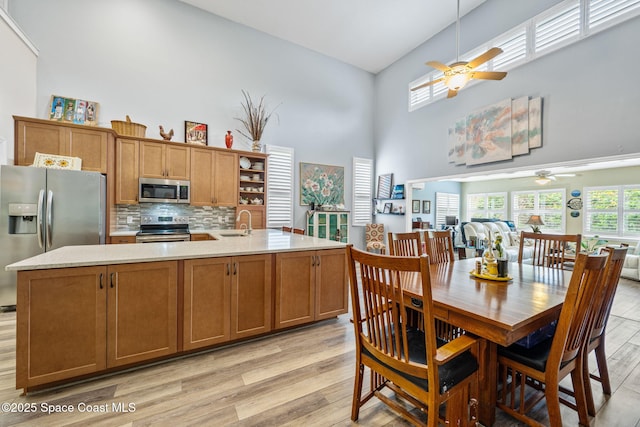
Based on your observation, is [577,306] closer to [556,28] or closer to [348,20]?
[556,28]

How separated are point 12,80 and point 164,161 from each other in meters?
1.90

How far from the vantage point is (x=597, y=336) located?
5.54ft

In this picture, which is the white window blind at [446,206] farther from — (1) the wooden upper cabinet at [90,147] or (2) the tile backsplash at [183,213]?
(1) the wooden upper cabinet at [90,147]

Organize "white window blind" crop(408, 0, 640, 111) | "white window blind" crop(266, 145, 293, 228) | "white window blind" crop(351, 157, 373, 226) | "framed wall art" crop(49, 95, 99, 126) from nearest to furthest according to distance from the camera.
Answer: "white window blind" crop(408, 0, 640, 111)
"framed wall art" crop(49, 95, 99, 126)
"white window blind" crop(266, 145, 293, 228)
"white window blind" crop(351, 157, 373, 226)

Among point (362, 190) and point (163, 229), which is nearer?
point (163, 229)

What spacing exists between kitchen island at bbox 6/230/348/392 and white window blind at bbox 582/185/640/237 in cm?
787

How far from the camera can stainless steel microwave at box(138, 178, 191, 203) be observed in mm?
4117

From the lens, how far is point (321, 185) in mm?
6273

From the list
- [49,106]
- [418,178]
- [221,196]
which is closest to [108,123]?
[49,106]

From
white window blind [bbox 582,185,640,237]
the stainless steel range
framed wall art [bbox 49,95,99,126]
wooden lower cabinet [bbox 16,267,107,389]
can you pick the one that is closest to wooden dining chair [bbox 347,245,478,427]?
wooden lower cabinet [bbox 16,267,107,389]

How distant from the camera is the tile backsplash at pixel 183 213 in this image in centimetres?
432

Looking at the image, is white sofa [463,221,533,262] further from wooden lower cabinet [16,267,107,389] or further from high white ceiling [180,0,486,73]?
wooden lower cabinet [16,267,107,389]

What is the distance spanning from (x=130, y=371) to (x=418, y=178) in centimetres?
573

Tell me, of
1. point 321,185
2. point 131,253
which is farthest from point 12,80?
point 321,185
